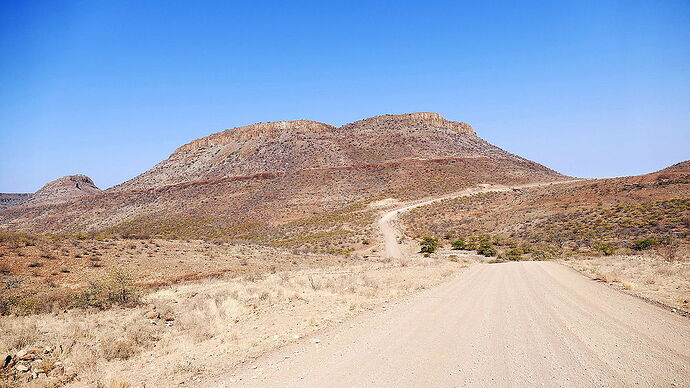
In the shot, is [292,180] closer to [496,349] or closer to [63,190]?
[496,349]

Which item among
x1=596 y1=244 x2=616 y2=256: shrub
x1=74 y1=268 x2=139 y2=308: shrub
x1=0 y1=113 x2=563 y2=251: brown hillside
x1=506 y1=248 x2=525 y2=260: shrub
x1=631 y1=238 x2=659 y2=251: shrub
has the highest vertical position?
x1=0 y1=113 x2=563 y2=251: brown hillside

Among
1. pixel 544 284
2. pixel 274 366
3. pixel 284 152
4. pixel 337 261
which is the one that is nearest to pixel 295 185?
pixel 284 152

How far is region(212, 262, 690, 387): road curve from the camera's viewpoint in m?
5.27

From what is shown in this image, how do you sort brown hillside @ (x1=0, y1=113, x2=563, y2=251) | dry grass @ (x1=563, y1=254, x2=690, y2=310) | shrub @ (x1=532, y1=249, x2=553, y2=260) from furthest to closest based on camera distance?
brown hillside @ (x1=0, y1=113, x2=563, y2=251)
shrub @ (x1=532, y1=249, x2=553, y2=260)
dry grass @ (x1=563, y1=254, x2=690, y2=310)

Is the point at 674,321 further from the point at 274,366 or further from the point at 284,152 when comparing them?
the point at 284,152

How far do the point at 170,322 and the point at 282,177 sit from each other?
74.5 meters

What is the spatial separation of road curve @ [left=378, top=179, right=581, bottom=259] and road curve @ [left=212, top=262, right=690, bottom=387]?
20575 millimetres

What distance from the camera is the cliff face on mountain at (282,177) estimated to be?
6831 centimetres

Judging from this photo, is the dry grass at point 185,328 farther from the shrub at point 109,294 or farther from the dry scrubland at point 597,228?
the dry scrubland at point 597,228

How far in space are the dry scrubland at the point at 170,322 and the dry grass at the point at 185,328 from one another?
1.0 inches

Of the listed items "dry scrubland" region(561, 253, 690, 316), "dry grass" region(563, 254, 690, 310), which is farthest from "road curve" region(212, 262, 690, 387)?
"dry grass" region(563, 254, 690, 310)

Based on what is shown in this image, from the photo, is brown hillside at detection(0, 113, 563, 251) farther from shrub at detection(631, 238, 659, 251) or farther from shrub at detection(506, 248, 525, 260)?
shrub at detection(631, 238, 659, 251)

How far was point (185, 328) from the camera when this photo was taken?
9.59 m

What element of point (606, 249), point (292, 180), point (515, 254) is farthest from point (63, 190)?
point (606, 249)
